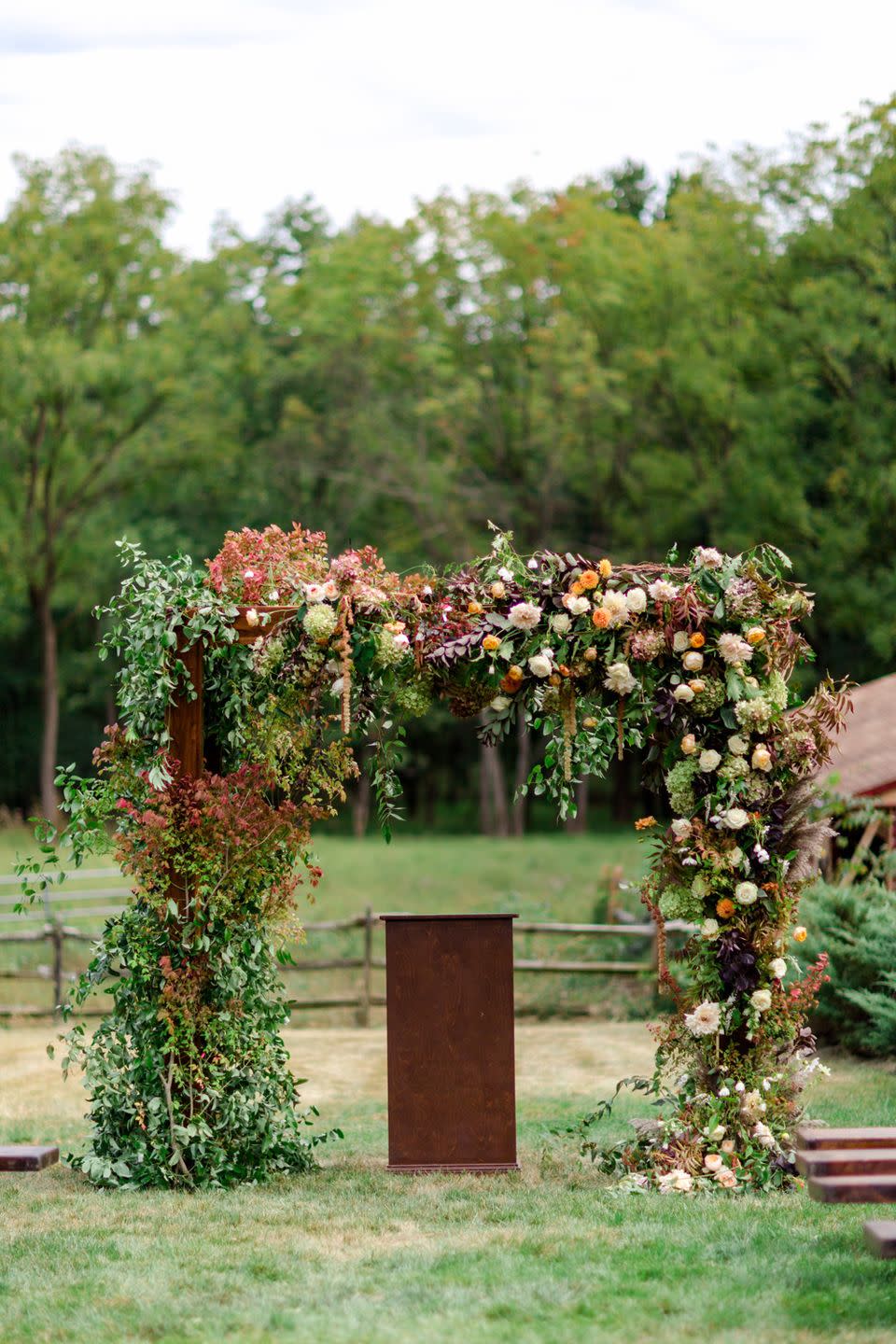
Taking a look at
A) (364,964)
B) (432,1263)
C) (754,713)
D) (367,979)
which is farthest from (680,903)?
(364,964)

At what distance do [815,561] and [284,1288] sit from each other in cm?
2674

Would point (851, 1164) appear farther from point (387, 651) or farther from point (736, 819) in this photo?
point (387, 651)

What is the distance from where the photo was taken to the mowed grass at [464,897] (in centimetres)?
1599

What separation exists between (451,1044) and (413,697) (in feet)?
5.92

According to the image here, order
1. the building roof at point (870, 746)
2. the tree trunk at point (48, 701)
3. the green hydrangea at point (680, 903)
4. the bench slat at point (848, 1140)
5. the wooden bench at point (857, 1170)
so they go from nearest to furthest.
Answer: the wooden bench at point (857, 1170) → the bench slat at point (848, 1140) → the green hydrangea at point (680, 903) → the building roof at point (870, 746) → the tree trunk at point (48, 701)

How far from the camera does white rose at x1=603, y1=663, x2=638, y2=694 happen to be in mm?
7352

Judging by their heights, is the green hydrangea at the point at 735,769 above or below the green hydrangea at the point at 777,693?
below

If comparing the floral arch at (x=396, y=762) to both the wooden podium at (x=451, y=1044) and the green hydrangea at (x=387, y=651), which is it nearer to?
the green hydrangea at (x=387, y=651)

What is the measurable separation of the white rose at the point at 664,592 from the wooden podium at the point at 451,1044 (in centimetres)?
182

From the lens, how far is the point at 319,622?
7297mm

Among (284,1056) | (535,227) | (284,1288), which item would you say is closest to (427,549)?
(535,227)

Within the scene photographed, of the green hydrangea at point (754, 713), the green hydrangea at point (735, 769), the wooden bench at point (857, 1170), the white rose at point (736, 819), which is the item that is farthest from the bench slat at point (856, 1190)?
the green hydrangea at point (754, 713)

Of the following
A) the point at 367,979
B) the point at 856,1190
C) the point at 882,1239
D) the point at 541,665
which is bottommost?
the point at 367,979

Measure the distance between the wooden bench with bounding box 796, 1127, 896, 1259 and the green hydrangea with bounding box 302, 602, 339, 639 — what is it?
3.18 meters
